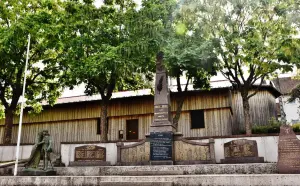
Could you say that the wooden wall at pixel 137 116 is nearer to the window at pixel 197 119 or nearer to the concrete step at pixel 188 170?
the window at pixel 197 119

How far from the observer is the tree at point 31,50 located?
57.1 feet

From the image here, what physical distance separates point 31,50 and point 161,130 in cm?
1342

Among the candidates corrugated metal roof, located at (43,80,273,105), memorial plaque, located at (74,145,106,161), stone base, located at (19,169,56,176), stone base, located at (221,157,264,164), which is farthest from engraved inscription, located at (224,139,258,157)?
stone base, located at (19,169,56,176)

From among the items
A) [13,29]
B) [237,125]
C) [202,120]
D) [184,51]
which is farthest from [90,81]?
[237,125]

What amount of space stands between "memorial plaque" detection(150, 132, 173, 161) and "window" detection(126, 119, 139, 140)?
10232mm

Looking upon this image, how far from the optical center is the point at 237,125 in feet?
74.3

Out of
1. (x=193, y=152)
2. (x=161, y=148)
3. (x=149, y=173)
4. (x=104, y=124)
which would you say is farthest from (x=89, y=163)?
(x=193, y=152)

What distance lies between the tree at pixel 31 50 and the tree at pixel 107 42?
1459mm

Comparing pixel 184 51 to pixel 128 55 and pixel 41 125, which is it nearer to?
pixel 128 55

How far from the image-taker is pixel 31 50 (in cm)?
2128

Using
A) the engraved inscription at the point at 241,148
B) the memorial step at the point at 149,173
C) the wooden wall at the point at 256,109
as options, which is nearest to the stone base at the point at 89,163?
the memorial step at the point at 149,173

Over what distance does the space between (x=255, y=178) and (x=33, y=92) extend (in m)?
19.9

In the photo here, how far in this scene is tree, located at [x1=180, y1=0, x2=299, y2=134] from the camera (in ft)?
49.9

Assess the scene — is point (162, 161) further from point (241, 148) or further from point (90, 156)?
point (90, 156)
